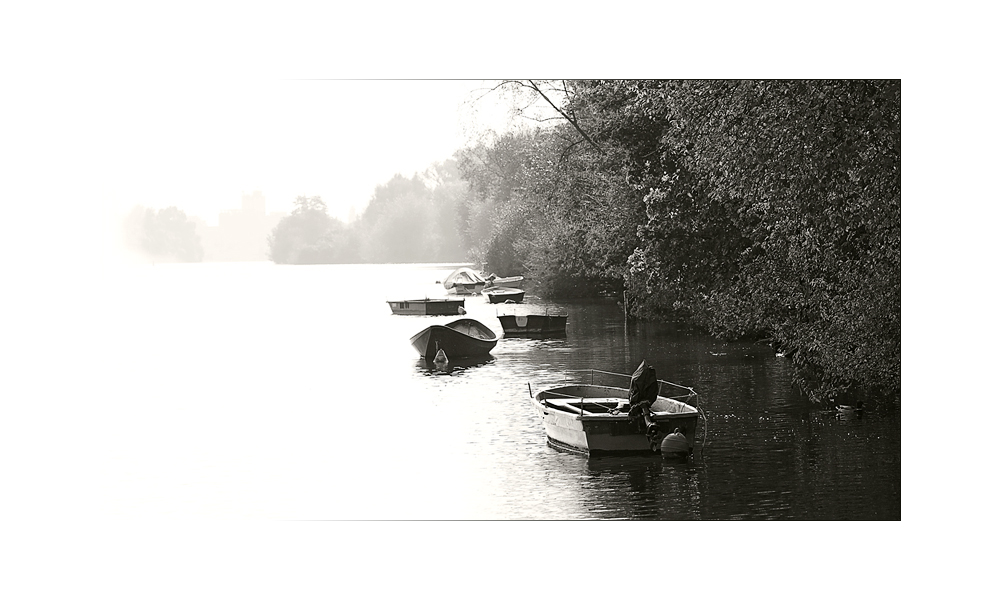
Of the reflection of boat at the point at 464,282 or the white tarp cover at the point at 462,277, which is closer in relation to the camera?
the white tarp cover at the point at 462,277

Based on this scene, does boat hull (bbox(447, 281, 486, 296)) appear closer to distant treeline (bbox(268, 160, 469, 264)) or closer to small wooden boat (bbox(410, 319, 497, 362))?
small wooden boat (bbox(410, 319, 497, 362))

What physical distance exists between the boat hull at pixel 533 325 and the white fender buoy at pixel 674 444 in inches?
471

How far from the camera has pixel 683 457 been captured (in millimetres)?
10242

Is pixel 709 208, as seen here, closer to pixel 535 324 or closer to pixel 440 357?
pixel 440 357

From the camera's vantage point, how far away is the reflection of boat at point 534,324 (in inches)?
893

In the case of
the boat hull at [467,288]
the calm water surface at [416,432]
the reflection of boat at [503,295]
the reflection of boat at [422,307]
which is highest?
the boat hull at [467,288]

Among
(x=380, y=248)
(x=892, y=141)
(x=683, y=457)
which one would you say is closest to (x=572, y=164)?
(x=380, y=248)

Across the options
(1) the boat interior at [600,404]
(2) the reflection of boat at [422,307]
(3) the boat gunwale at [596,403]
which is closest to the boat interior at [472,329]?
(2) the reflection of boat at [422,307]

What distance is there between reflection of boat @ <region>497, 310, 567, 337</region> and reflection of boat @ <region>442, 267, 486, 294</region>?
0.89 m

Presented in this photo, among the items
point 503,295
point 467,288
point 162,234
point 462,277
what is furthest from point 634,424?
point 503,295

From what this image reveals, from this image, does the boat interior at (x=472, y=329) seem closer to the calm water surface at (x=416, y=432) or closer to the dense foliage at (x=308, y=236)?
the calm water surface at (x=416, y=432)

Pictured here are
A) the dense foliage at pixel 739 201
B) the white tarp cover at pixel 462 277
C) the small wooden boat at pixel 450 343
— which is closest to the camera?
the dense foliage at pixel 739 201
